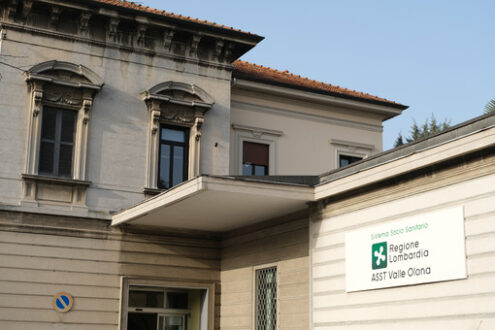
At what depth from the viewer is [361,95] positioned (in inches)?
967

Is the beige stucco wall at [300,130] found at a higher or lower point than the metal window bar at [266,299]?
higher

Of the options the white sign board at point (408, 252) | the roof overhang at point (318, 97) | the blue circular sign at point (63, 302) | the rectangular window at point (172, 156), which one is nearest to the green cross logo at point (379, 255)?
the white sign board at point (408, 252)

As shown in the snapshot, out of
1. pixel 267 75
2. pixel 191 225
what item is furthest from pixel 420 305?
pixel 267 75

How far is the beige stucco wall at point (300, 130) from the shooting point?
Answer: 21.3 meters

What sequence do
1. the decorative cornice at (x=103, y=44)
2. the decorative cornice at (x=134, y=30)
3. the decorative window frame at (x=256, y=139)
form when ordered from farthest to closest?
1. the decorative window frame at (x=256, y=139)
2. the decorative cornice at (x=134, y=30)
3. the decorative cornice at (x=103, y=44)

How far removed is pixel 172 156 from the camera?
1930 centimetres

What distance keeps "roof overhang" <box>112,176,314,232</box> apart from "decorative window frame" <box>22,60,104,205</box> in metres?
1.36

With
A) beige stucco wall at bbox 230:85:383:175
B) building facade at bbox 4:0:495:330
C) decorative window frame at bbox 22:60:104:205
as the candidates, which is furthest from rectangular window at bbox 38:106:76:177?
beige stucco wall at bbox 230:85:383:175

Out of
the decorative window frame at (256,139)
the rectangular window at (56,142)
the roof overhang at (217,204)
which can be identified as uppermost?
the decorative window frame at (256,139)

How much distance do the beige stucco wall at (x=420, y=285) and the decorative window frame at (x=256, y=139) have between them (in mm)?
5821

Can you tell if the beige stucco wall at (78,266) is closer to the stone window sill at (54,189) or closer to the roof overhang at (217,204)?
the stone window sill at (54,189)

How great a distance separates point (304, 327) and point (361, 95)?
11.1 meters

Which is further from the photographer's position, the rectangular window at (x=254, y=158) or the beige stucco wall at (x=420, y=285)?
the rectangular window at (x=254, y=158)

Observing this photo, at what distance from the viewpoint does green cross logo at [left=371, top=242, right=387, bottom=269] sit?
43.7ft
